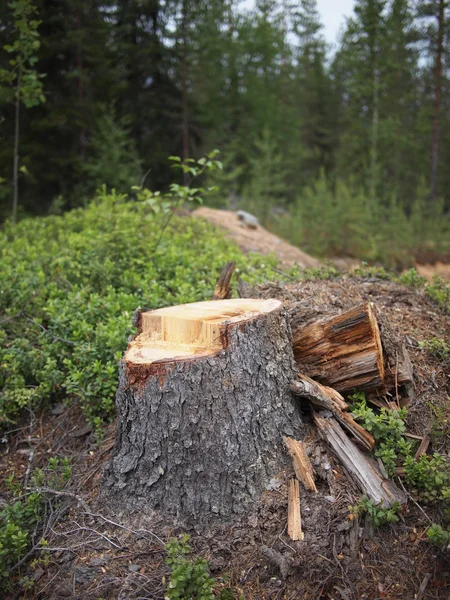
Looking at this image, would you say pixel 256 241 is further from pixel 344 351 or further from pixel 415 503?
pixel 415 503

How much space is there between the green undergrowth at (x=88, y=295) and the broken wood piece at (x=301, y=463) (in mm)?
1392

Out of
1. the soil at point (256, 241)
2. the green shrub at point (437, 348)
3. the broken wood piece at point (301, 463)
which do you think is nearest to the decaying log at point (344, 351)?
the broken wood piece at point (301, 463)

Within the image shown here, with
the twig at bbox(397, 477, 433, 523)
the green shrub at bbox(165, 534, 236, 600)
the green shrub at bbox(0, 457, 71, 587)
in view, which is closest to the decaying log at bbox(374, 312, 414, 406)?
the twig at bbox(397, 477, 433, 523)

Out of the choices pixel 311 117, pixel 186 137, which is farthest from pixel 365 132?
pixel 311 117

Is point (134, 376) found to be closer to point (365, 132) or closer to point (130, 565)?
point (130, 565)

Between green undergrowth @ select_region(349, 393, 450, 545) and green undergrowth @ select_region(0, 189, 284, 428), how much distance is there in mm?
1799

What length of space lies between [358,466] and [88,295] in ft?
9.97

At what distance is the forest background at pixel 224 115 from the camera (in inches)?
526

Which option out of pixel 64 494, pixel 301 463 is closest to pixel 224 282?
pixel 301 463

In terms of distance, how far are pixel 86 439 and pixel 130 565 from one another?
3.92ft

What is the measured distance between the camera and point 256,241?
29.5 ft

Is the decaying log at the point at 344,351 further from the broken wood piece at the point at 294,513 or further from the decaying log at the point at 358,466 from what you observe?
the broken wood piece at the point at 294,513

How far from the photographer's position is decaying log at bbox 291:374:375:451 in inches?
102

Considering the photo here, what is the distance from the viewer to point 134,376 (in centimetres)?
253
